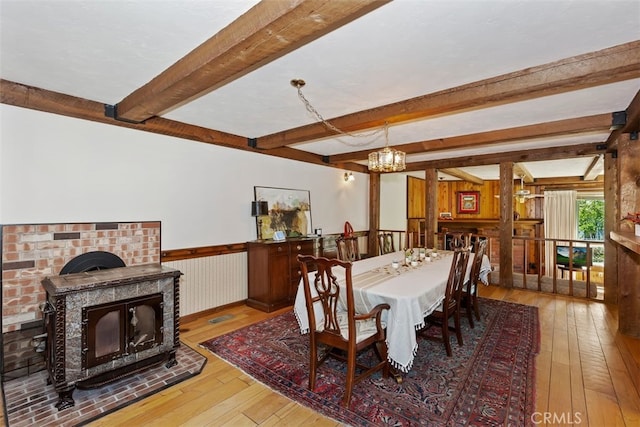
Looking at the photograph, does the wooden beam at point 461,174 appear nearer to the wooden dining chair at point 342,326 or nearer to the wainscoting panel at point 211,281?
the wainscoting panel at point 211,281

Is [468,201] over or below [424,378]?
over

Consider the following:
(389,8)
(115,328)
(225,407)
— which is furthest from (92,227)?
(389,8)

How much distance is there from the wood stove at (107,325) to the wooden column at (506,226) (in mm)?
5163

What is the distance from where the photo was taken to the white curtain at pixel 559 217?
829 centimetres

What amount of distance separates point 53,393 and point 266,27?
9.77 ft

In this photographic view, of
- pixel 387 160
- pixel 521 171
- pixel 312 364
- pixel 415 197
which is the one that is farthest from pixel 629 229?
pixel 415 197

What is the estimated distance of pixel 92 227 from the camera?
9.75ft

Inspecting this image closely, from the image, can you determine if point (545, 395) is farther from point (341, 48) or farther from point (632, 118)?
point (341, 48)

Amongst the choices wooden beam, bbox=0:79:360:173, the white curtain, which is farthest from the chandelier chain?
the white curtain

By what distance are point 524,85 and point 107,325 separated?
3664 mm

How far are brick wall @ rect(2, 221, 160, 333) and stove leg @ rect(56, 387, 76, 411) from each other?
0.89 m

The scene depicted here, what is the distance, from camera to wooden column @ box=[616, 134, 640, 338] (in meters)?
3.27

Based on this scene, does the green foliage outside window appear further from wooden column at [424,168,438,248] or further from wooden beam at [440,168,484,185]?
wooden column at [424,168,438,248]

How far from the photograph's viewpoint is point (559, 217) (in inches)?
331
